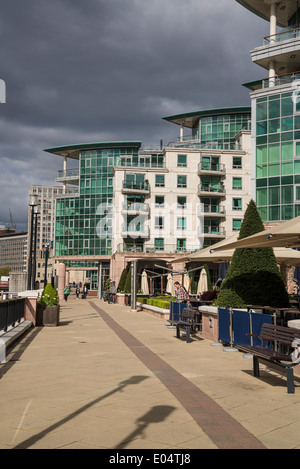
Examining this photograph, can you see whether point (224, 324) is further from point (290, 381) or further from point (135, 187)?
point (135, 187)

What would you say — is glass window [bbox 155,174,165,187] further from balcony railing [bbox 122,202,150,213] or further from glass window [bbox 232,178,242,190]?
glass window [bbox 232,178,242,190]

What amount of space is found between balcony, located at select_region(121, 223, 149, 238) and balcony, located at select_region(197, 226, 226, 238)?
6.13 meters

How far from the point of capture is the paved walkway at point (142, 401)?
16.0ft

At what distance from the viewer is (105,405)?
20.5 ft

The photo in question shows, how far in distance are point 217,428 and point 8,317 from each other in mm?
9092

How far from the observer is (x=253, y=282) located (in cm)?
1291

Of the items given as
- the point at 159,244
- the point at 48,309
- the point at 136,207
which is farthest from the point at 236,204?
the point at 48,309

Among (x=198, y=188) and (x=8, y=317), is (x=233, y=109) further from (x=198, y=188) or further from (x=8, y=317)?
(x=8, y=317)

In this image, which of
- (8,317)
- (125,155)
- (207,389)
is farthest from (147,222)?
(207,389)

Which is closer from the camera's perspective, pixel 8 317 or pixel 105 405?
pixel 105 405

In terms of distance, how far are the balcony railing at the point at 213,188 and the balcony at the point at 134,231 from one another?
789 cm

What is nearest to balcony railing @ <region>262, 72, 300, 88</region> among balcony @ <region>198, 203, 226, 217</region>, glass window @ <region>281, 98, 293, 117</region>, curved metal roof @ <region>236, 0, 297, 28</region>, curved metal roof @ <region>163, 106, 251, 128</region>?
glass window @ <region>281, 98, 293, 117</region>

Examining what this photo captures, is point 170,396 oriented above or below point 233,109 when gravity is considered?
below

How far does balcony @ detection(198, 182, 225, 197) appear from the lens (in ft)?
183
